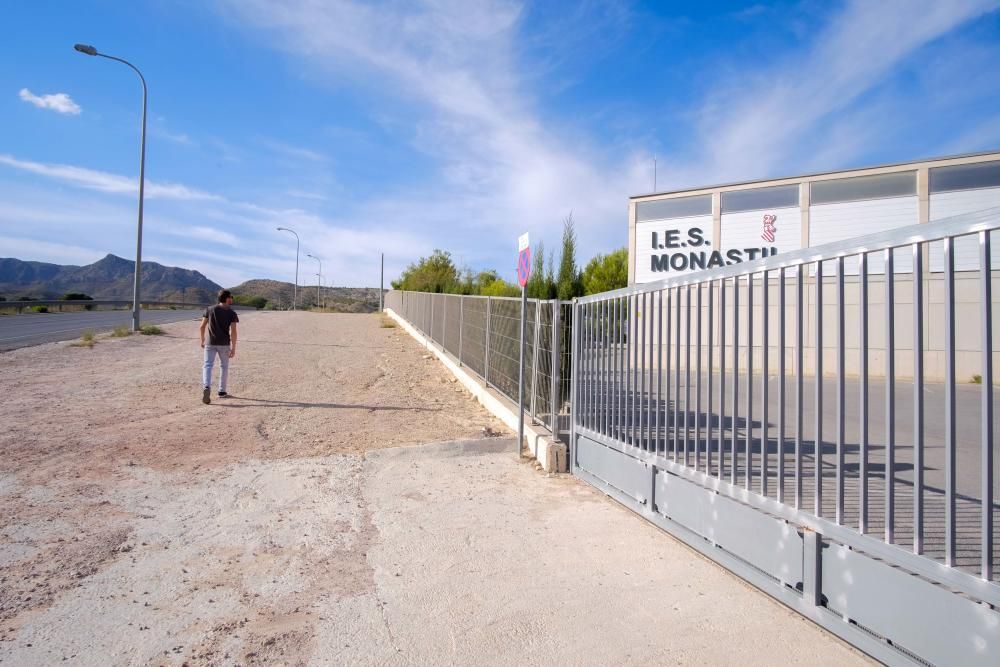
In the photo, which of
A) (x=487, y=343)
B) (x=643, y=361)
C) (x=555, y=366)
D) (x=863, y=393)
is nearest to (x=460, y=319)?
(x=487, y=343)

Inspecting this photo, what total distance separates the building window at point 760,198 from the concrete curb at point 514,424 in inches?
428

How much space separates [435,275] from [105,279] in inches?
5243

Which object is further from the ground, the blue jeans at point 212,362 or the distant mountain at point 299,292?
the distant mountain at point 299,292

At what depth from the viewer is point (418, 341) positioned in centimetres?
2284

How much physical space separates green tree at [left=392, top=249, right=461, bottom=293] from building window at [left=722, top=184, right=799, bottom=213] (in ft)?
38.9

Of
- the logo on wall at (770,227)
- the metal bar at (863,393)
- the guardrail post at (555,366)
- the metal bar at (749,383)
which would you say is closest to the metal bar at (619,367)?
the guardrail post at (555,366)

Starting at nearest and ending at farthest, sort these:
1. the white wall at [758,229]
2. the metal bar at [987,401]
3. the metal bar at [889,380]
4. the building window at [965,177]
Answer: the metal bar at [987,401]
the metal bar at [889,380]
the building window at [965,177]
the white wall at [758,229]

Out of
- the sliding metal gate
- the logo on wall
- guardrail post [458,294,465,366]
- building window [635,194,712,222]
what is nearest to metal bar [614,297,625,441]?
the sliding metal gate

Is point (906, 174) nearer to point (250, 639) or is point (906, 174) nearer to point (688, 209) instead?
point (688, 209)

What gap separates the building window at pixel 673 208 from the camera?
20516 millimetres

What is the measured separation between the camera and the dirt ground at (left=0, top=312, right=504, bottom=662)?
404 cm

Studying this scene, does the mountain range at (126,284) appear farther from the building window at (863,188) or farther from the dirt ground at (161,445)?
the dirt ground at (161,445)

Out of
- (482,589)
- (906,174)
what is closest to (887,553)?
(482,589)

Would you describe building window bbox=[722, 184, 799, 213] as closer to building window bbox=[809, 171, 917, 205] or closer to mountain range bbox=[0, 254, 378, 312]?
building window bbox=[809, 171, 917, 205]
